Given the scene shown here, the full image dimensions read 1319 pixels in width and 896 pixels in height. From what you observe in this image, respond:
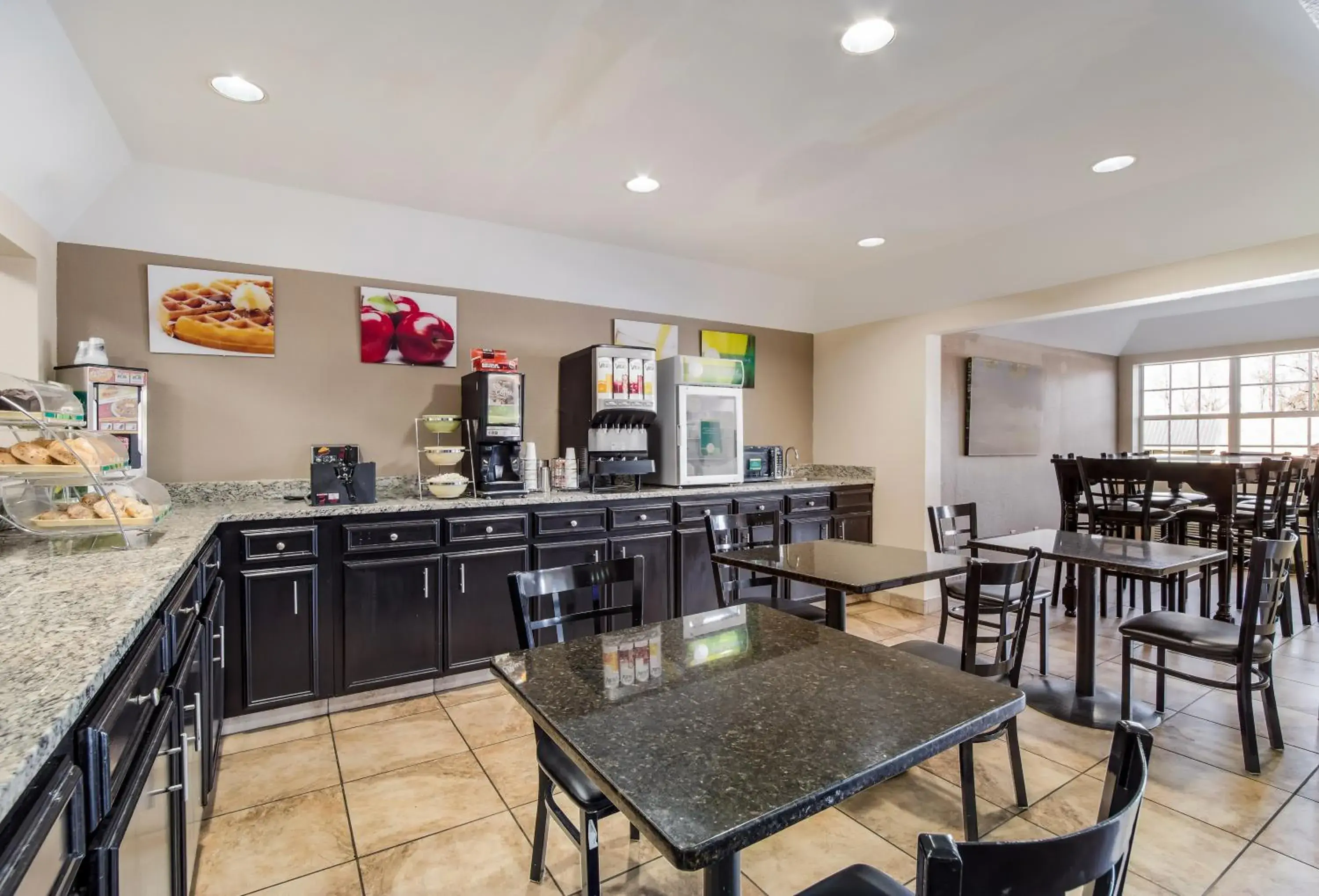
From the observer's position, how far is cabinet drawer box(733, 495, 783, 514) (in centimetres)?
452

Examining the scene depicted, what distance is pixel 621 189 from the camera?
3.55 meters

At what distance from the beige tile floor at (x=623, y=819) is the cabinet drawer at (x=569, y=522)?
104cm

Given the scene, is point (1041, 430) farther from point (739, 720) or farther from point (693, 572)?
point (739, 720)

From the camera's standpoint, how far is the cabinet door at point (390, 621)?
10.6 ft

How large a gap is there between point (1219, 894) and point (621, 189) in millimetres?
3705

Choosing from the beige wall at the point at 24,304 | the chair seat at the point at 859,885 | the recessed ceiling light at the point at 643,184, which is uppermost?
the recessed ceiling light at the point at 643,184

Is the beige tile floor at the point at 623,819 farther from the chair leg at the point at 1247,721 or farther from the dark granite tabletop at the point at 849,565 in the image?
the dark granite tabletop at the point at 849,565

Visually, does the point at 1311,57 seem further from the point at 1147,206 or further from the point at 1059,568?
the point at 1059,568

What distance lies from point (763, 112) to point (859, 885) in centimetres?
272

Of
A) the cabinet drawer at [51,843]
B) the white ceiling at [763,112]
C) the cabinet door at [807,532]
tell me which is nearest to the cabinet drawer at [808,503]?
the cabinet door at [807,532]

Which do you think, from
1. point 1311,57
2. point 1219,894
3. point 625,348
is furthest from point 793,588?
point 1311,57

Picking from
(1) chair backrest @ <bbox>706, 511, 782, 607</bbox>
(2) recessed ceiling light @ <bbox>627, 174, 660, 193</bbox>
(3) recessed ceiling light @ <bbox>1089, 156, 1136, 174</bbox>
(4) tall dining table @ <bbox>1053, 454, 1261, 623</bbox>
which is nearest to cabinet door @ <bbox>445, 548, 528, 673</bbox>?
(1) chair backrest @ <bbox>706, 511, 782, 607</bbox>

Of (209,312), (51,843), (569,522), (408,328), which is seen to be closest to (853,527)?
(569,522)

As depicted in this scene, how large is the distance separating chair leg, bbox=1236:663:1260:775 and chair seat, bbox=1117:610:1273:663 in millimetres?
86
